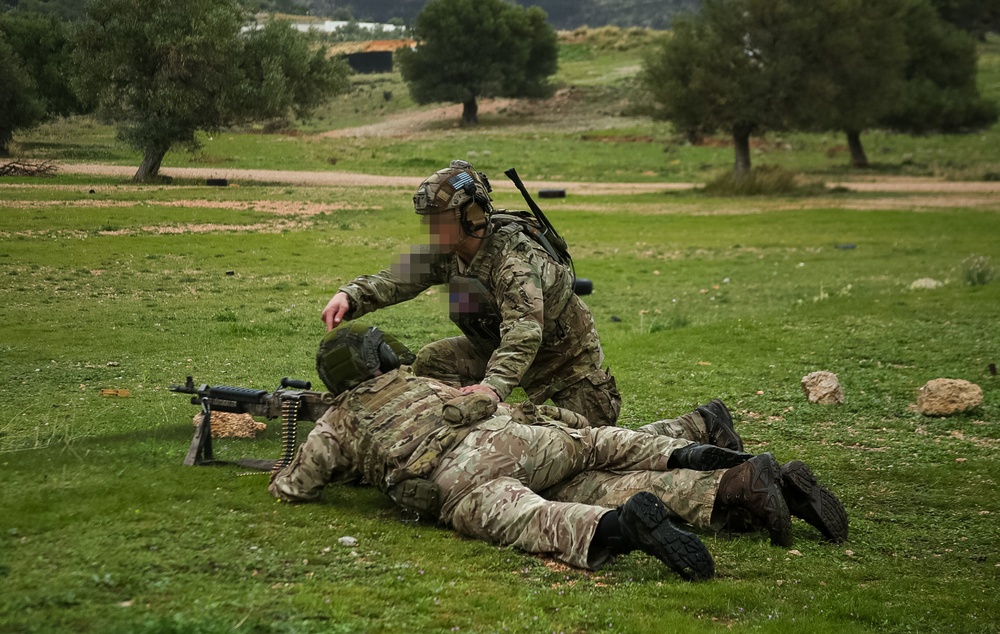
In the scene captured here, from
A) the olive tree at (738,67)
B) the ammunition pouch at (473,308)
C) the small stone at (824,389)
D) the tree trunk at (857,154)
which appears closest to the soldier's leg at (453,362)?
the ammunition pouch at (473,308)

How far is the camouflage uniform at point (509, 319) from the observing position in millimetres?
6293

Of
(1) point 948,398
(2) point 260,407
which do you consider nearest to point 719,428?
(2) point 260,407

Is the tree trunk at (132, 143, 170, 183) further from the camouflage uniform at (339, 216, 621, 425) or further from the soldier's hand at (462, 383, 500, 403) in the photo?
the soldier's hand at (462, 383, 500, 403)

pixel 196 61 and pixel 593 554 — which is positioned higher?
pixel 196 61

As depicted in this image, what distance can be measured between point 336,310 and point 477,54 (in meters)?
31.2

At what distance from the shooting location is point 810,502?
5.55 meters

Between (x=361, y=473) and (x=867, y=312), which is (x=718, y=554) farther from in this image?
(x=867, y=312)

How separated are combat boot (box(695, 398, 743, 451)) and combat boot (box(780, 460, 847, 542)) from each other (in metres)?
0.97

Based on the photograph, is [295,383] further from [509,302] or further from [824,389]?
[824,389]

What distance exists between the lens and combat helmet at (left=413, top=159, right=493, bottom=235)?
6.45 m

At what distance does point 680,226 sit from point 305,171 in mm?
11709

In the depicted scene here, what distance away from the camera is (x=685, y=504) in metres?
5.73

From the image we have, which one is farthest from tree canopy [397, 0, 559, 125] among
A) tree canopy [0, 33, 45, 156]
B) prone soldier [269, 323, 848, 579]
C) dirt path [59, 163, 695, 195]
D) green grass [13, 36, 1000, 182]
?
prone soldier [269, 323, 848, 579]

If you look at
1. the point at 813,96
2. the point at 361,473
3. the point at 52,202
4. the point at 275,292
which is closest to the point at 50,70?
the point at 52,202
